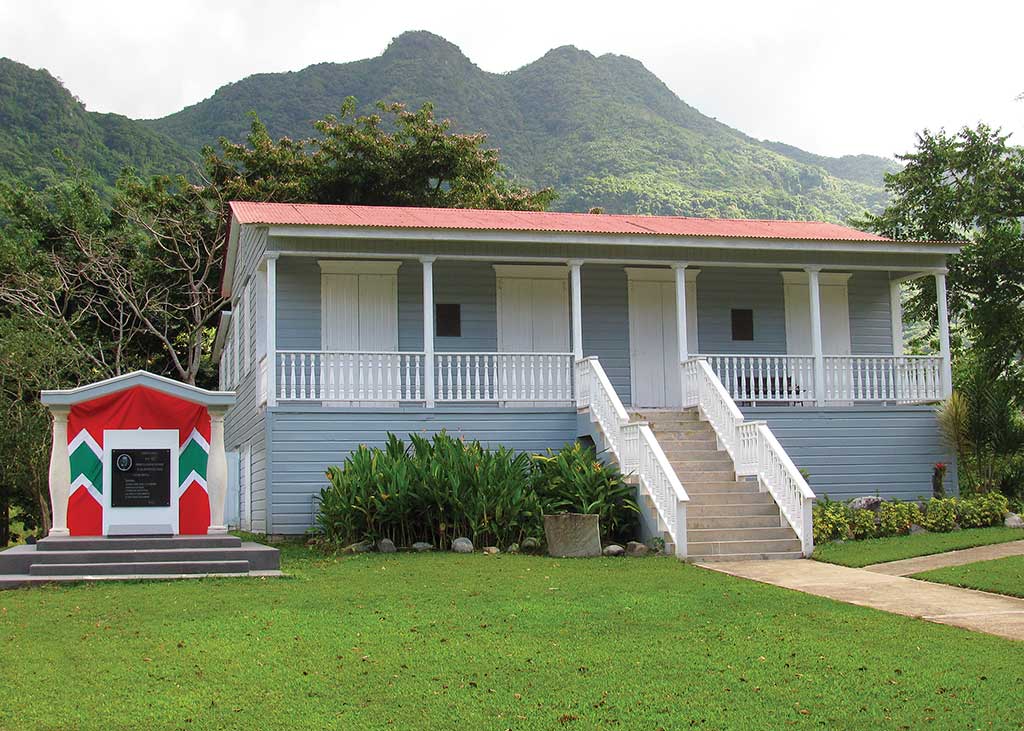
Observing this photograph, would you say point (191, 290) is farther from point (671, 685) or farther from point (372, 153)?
point (671, 685)

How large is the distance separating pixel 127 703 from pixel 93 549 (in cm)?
689

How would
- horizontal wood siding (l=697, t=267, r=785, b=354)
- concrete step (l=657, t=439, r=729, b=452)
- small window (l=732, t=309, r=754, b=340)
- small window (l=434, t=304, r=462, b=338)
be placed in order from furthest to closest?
small window (l=732, t=309, r=754, b=340) → horizontal wood siding (l=697, t=267, r=785, b=354) → small window (l=434, t=304, r=462, b=338) → concrete step (l=657, t=439, r=729, b=452)

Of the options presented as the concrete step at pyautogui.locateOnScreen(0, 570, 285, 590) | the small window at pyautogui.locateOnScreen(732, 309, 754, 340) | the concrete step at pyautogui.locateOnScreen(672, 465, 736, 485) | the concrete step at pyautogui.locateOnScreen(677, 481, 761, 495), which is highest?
the small window at pyautogui.locateOnScreen(732, 309, 754, 340)

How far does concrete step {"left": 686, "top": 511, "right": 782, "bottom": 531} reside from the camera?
14.6 metres

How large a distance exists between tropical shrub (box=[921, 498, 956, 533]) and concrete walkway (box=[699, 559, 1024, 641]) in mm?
3597

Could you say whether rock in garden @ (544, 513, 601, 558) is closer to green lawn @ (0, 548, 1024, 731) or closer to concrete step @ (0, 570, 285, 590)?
green lawn @ (0, 548, 1024, 731)

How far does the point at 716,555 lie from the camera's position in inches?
553

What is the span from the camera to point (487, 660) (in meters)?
7.75

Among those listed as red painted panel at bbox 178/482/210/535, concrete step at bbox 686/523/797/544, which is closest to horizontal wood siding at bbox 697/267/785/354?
concrete step at bbox 686/523/797/544

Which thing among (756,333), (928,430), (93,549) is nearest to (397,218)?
(756,333)

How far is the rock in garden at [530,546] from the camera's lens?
1477cm

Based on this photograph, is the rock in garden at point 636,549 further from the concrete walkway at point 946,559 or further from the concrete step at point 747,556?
the concrete walkway at point 946,559

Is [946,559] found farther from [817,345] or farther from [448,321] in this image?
[448,321]

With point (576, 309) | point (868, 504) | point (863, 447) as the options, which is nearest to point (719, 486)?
point (868, 504)
